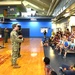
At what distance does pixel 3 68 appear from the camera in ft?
22.9

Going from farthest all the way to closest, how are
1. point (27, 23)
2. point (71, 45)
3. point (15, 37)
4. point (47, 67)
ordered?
point (27, 23) → point (71, 45) → point (15, 37) → point (47, 67)

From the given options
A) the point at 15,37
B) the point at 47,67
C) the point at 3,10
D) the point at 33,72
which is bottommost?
the point at 33,72

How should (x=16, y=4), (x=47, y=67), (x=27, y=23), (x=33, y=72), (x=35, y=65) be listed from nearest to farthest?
(x=47, y=67) < (x=33, y=72) < (x=35, y=65) < (x=16, y=4) < (x=27, y=23)

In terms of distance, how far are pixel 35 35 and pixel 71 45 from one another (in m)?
16.6

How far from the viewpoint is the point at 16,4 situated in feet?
69.1

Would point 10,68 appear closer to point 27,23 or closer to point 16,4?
point 16,4

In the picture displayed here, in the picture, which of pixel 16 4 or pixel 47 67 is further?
pixel 16 4

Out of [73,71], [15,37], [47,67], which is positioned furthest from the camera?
[15,37]

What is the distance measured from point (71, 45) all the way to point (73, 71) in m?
5.09

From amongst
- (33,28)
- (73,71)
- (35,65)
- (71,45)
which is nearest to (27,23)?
(33,28)

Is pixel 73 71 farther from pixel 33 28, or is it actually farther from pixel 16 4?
pixel 33 28

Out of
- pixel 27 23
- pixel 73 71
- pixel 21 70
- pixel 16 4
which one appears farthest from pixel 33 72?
pixel 27 23

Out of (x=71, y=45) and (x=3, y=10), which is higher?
(x=3, y=10)

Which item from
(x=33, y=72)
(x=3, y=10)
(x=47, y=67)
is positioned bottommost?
(x=33, y=72)
